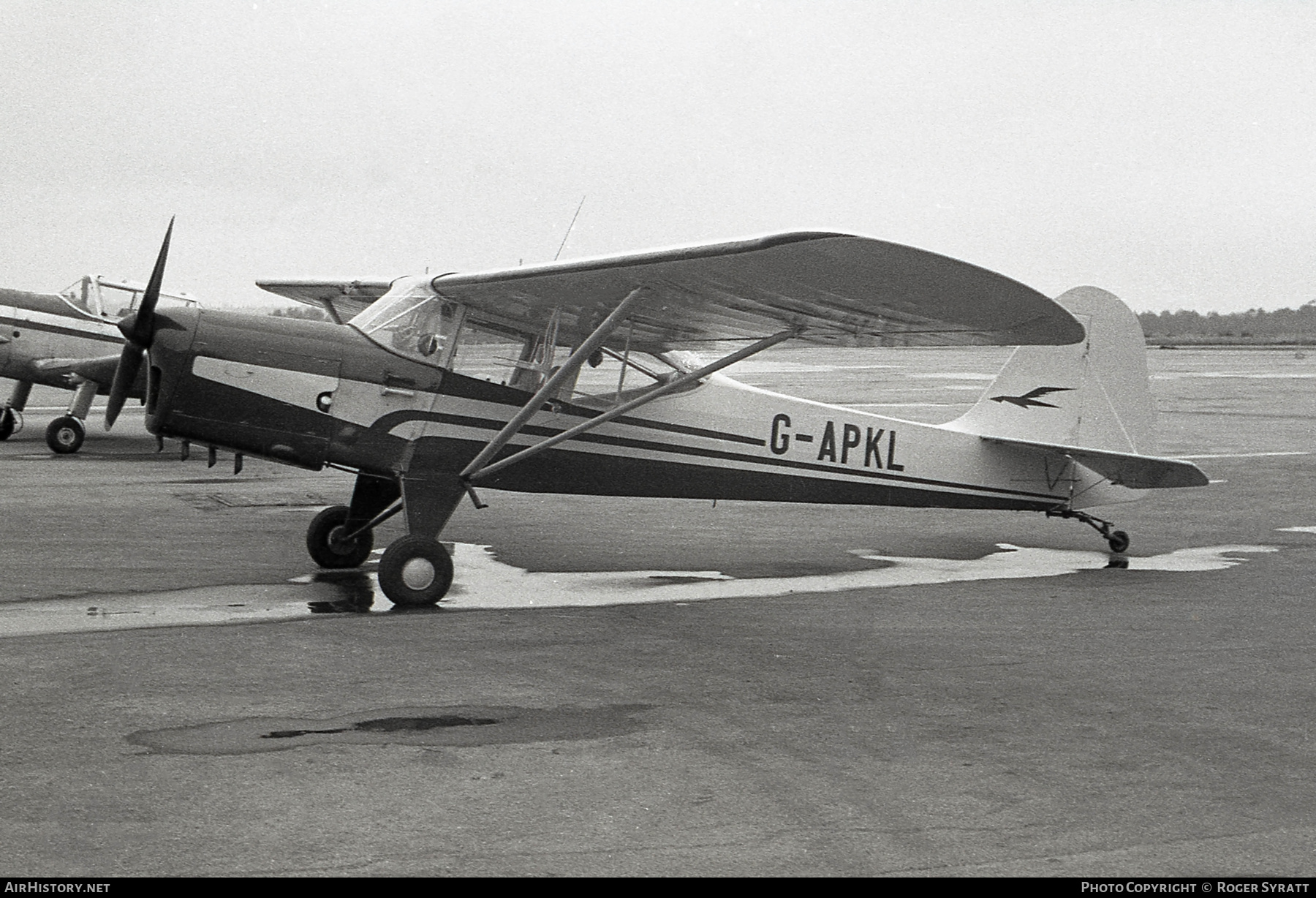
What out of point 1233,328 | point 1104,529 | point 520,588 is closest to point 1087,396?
point 1104,529

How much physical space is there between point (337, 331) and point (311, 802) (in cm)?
537

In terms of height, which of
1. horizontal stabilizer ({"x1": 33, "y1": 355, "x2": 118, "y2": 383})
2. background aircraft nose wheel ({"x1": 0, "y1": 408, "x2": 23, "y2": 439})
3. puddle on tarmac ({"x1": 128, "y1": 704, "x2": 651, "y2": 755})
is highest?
horizontal stabilizer ({"x1": 33, "y1": 355, "x2": 118, "y2": 383})

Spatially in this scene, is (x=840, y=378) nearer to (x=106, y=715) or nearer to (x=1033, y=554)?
(x=1033, y=554)

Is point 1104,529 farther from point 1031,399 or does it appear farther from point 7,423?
point 7,423

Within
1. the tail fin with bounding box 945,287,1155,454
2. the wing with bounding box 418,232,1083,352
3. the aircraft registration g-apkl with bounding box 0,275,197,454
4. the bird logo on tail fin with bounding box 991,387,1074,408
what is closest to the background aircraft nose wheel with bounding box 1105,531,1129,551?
the tail fin with bounding box 945,287,1155,454

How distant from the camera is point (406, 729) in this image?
5820mm

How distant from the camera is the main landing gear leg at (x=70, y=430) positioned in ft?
63.2

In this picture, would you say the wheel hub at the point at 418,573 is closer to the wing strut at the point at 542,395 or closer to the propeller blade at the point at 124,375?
the wing strut at the point at 542,395

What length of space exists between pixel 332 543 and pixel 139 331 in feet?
7.43

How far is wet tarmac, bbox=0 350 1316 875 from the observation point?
14.7 feet

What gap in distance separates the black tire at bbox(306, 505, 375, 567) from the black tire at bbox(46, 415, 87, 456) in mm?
10496

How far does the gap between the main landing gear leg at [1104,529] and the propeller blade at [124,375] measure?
25.4ft

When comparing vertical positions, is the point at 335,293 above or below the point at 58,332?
above

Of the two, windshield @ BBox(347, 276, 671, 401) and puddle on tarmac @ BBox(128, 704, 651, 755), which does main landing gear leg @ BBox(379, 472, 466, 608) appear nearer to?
windshield @ BBox(347, 276, 671, 401)
